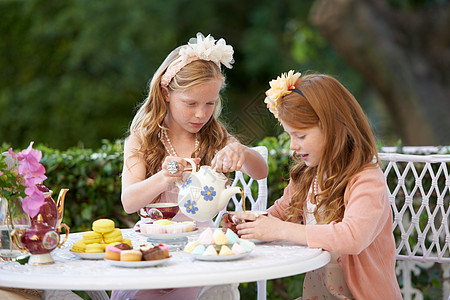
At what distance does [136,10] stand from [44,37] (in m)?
1.83

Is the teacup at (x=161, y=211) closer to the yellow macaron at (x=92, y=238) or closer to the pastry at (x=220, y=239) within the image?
the yellow macaron at (x=92, y=238)

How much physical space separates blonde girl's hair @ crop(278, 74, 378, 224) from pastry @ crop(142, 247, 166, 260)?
2.41 feet

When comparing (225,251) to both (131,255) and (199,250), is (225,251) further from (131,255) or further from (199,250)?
(131,255)

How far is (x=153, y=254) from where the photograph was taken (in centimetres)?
188

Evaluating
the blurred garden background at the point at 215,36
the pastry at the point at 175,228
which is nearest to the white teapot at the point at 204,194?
the pastry at the point at 175,228

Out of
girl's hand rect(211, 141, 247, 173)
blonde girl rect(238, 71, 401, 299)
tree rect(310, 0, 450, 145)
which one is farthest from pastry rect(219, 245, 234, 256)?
tree rect(310, 0, 450, 145)

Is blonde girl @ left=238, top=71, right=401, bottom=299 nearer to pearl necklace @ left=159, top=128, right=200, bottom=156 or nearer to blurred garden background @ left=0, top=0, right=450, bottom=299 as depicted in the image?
pearl necklace @ left=159, top=128, right=200, bottom=156

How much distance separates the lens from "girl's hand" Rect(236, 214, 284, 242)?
2.22 m

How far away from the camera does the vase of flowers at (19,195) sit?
6.63 feet

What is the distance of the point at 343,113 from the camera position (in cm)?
240

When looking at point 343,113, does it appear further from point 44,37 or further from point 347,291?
point 44,37

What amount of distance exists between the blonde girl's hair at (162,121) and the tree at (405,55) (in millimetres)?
5006

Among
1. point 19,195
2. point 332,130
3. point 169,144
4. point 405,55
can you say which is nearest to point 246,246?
point 332,130

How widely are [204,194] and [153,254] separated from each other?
0.42m
